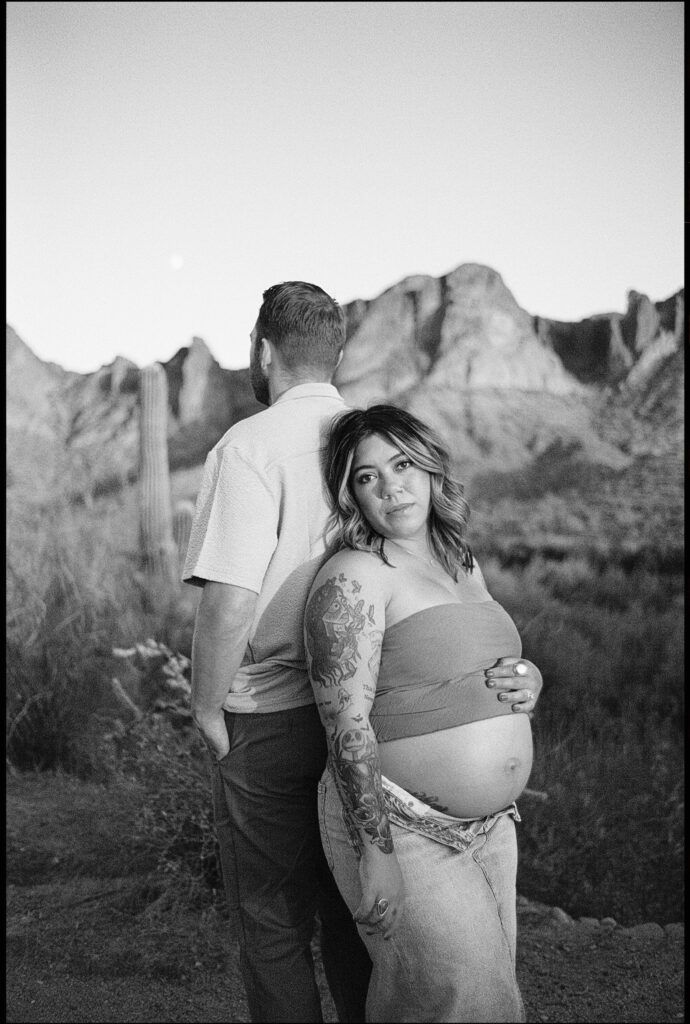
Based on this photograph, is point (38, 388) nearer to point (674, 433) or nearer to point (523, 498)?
point (523, 498)

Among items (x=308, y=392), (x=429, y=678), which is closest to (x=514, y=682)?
(x=429, y=678)

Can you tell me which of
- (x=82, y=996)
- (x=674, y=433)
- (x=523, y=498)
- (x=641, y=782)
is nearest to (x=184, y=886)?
(x=82, y=996)

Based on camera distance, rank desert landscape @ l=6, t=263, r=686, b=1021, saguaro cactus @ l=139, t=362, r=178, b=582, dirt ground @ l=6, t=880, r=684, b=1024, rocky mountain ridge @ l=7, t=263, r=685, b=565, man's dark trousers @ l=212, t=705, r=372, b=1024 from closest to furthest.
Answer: man's dark trousers @ l=212, t=705, r=372, b=1024 → dirt ground @ l=6, t=880, r=684, b=1024 → desert landscape @ l=6, t=263, r=686, b=1021 → saguaro cactus @ l=139, t=362, r=178, b=582 → rocky mountain ridge @ l=7, t=263, r=685, b=565

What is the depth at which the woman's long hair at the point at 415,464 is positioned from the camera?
1902 millimetres

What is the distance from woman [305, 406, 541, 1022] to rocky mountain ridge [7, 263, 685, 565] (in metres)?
7.14

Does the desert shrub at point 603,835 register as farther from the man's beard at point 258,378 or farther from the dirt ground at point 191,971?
the man's beard at point 258,378

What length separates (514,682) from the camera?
1838 mm

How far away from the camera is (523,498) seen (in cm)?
905

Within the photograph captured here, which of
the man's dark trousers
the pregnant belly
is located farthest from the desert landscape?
the pregnant belly

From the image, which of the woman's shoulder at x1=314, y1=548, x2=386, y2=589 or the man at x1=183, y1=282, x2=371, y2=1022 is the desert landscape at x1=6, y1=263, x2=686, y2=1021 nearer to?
the man at x1=183, y1=282, x2=371, y2=1022

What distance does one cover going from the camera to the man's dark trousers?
199cm

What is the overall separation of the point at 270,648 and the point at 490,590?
611 cm

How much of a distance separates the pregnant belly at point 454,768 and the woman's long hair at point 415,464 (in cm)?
36

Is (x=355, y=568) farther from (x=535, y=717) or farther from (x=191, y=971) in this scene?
(x=535, y=717)
